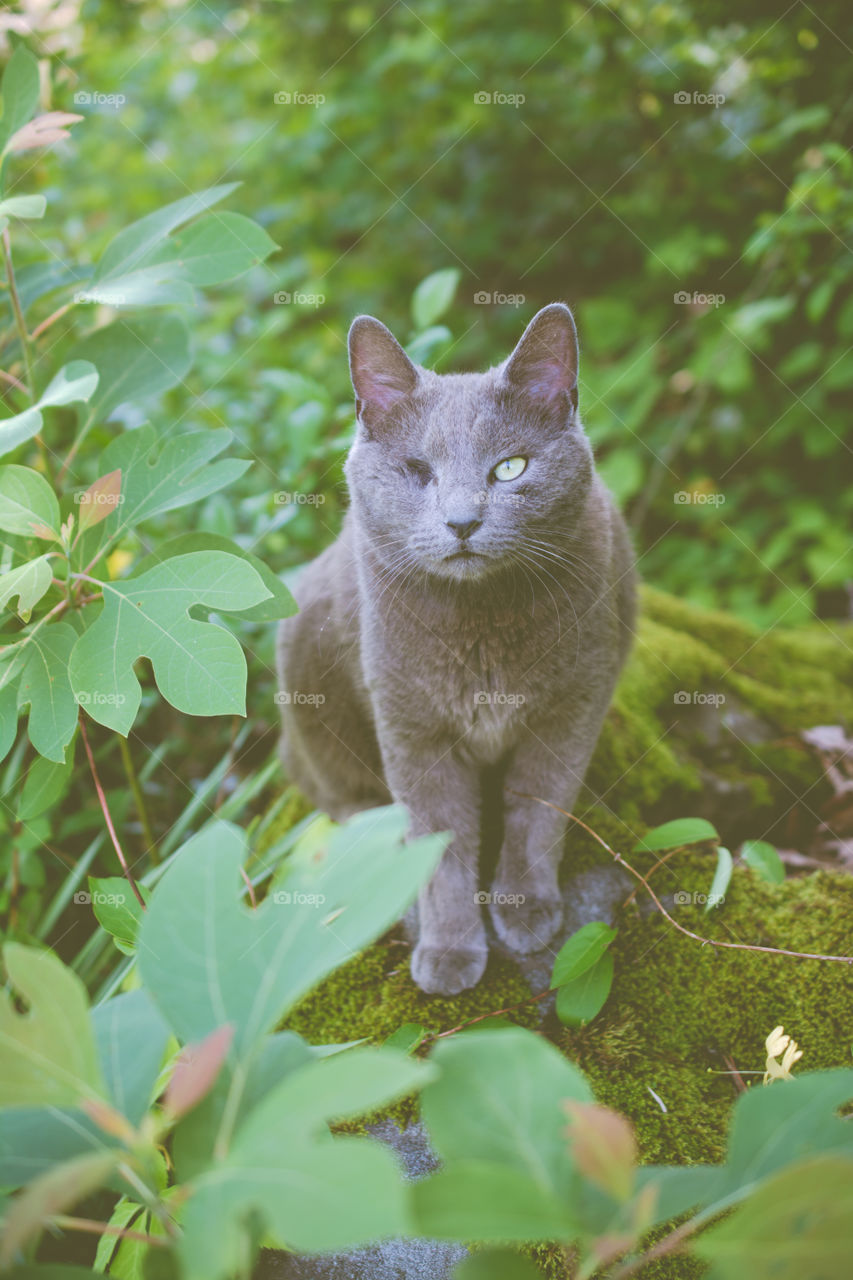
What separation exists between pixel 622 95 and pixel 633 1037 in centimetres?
385

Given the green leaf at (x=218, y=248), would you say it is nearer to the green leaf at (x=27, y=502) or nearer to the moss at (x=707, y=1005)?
the green leaf at (x=27, y=502)

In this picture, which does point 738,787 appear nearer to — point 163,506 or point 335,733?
point 335,733

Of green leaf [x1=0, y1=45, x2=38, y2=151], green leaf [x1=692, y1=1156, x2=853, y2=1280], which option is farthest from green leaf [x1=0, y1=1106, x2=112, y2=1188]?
green leaf [x1=0, y1=45, x2=38, y2=151]

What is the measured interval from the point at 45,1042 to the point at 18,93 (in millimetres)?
1454

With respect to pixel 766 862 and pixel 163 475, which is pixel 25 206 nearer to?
pixel 163 475

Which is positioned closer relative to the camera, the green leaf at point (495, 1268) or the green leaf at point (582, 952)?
the green leaf at point (495, 1268)

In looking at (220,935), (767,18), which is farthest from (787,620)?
(220,935)

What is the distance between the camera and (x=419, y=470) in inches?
60.4

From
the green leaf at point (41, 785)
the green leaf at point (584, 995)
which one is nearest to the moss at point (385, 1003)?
the green leaf at point (584, 995)

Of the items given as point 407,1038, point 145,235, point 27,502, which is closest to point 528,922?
point 407,1038

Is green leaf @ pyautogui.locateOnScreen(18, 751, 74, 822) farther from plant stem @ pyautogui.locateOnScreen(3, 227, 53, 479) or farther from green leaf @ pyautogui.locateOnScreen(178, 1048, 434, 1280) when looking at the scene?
green leaf @ pyautogui.locateOnScreen(178, 1048, 434, 1280)

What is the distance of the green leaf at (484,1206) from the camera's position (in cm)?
53

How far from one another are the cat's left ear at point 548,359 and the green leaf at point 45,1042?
1199 mm

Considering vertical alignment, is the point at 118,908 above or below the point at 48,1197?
below
